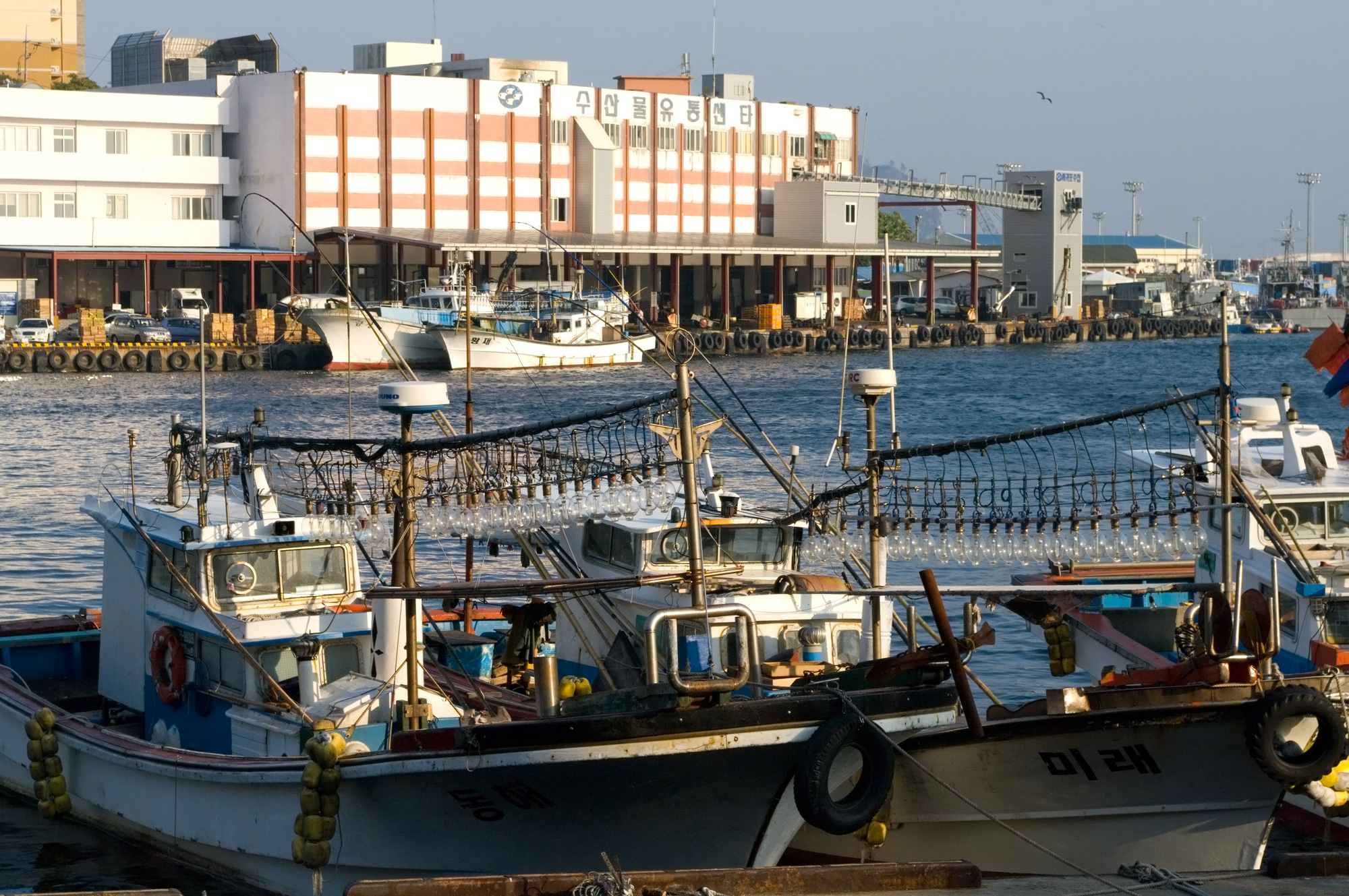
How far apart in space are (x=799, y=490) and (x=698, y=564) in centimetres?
485

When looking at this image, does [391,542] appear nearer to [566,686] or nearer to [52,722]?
[566,686]

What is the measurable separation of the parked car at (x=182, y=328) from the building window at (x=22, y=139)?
8.28 m


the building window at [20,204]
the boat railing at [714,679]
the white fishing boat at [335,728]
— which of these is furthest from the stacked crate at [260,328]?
the boat railing at [714,679]

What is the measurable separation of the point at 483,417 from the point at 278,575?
113 feet

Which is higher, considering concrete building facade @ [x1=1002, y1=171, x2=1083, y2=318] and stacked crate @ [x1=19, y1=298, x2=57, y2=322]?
concrete building facade @ [x1=1002, y1=171, x2=1083, y2=318]

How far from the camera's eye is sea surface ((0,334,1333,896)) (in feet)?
46.4

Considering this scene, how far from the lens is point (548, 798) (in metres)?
10.2

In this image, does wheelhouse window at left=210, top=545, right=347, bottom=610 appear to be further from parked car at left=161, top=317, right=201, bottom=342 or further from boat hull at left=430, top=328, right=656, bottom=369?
parked car at left=161, top=317, right=201, bottom=342

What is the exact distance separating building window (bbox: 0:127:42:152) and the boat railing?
61218mm

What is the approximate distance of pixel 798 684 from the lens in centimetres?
1060

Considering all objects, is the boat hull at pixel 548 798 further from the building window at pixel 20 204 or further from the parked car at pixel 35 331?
the building window at pixel 20 204

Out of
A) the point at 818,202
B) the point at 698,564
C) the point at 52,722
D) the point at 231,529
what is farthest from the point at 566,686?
the point at 818,202

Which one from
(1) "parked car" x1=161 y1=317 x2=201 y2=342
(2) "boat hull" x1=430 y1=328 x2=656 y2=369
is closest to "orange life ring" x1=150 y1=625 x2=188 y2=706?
(2) "boat hull" x1=430 y1=328 x2=656 y2=369

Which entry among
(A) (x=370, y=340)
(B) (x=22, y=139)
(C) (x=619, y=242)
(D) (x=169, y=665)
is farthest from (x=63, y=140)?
(D) (x=169, y=665)
